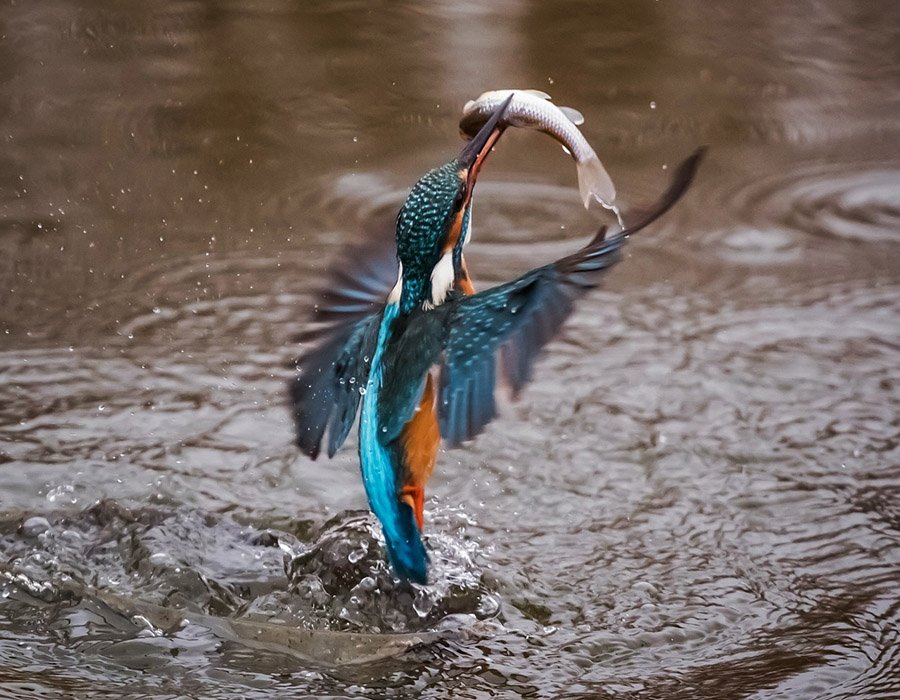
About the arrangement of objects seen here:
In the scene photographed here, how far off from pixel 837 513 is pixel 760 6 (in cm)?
331

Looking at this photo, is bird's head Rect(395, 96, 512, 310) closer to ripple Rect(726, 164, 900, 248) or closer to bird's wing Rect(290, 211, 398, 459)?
bird's wing Rect(290, 211, 398, 459)

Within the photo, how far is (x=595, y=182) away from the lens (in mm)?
2852

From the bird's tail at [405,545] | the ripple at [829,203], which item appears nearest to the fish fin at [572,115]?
the bird's tail at [405,545]

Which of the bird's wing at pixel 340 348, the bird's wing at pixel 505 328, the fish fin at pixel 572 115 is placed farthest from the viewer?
the bird's wing at pixel 340 348

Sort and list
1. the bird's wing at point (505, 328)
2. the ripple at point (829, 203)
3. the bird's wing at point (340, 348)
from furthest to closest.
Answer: the ripple at point (829, 203), the bird's wing at point (340, 348), the bird's wing at point (505, 328)

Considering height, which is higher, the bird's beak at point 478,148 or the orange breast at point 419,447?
the bird's beak at point 478,148

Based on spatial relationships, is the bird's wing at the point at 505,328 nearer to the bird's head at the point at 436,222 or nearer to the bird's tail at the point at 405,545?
the bird's head at the point at 436,222

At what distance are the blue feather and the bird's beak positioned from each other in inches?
12.3

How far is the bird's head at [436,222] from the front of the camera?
2.74 meters

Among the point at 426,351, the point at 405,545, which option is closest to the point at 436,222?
the point at 426,351

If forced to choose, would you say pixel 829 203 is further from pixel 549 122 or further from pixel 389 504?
pixel 389 504

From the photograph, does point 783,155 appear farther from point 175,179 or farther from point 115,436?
point 115,436

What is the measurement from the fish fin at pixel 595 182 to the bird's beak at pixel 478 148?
7.7 inches

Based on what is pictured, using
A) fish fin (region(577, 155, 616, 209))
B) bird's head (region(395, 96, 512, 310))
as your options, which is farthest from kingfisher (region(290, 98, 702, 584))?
fish fin (region(577, 155, 616, 209))
